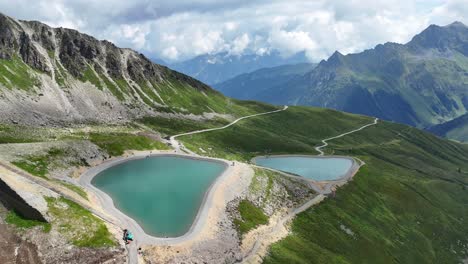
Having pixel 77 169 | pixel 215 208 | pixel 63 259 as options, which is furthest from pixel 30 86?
pixel 63 259

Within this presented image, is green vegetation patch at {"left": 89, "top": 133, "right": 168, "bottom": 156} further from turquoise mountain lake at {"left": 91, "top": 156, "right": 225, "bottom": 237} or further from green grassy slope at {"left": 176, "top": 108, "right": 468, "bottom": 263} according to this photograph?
green grassy slope at {"left": 176, "top": 108, "right": 468, "bottom": 263}

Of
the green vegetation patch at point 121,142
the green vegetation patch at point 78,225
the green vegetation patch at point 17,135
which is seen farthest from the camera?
the green vegetation patch at point 121,142

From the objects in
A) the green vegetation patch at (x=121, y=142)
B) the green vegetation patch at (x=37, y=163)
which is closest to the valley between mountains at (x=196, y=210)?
the green vegetation patch at (x=37, y=163)

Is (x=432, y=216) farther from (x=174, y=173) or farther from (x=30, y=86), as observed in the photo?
(x=30, y=86)

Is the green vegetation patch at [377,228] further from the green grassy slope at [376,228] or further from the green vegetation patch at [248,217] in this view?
the green vegetation patch at [248,217]

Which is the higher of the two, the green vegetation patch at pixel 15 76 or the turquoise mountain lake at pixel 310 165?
the green vegetation patch at pixel 15 76

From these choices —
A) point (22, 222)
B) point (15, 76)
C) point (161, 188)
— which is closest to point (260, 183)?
point (161, 188)

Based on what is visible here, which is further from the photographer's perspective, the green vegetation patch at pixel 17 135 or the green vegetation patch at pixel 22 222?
the green vegetation patch at pixel 17 135
